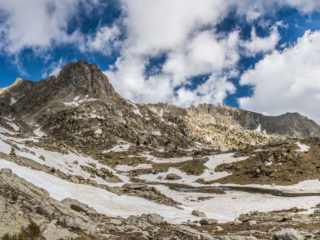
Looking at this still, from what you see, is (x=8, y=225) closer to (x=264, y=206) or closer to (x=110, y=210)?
(x=110, y=210)

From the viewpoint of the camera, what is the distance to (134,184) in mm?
45406

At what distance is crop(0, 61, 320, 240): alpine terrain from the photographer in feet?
42.7

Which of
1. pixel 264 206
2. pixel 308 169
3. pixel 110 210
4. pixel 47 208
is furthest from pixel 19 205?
pixel 308 169

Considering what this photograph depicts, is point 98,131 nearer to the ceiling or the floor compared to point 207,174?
nearer to the ceiling

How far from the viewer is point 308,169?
191ft

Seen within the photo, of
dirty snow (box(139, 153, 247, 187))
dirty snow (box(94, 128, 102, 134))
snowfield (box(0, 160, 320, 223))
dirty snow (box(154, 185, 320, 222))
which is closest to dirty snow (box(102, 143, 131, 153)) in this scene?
dirty snow (box(94, 128, 102, 134))

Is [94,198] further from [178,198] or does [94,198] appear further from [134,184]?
[178,198]

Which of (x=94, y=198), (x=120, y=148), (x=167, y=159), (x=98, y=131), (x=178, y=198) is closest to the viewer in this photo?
(x=94, y=198)

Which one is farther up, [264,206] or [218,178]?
[218,178]

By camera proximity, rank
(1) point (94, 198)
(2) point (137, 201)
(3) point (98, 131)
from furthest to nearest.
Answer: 1. (3) point (98, 131)
2. (2) point (137, 201)
3. (1) point (94, 198)

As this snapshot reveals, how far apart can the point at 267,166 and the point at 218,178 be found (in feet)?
47.2

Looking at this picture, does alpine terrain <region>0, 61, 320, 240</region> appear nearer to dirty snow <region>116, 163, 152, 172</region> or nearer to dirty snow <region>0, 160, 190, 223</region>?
dirty snow <region>0, 160, 190, 223</region>

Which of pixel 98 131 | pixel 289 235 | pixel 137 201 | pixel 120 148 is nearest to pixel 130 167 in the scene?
pixel 120 148

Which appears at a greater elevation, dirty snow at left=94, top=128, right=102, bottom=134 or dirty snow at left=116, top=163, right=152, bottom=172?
dirty snow at left=94, top=128, right=102, bottom=134
